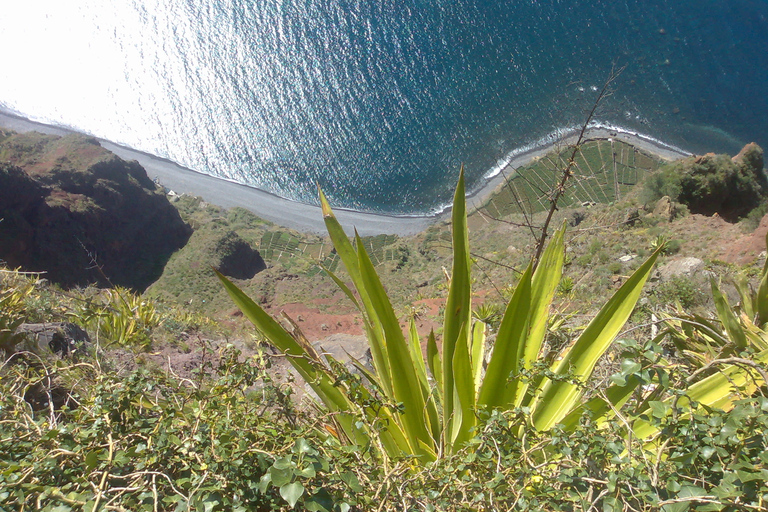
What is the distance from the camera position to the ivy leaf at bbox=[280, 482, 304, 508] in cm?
89

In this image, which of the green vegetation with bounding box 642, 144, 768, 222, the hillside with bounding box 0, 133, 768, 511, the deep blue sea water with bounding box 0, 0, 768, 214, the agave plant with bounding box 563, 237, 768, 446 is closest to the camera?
the hillside with bounding box 0, 133, 768, 511

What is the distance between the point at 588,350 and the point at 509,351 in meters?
0.32

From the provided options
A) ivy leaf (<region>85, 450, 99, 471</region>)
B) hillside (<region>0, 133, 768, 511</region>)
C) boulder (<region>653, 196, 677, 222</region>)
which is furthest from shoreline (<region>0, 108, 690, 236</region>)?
ivy leaf (<region>85, 450, 99, 471</region>)

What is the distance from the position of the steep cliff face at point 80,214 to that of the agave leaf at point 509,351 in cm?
2074

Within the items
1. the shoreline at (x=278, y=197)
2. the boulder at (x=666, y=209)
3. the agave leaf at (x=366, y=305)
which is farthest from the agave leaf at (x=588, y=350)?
the shoreline at (x=278, y=197)

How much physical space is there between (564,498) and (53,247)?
23.9m

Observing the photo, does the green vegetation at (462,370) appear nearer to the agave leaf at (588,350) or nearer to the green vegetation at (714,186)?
the agave leaf at (588,350)

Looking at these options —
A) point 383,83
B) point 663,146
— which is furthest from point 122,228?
point 663,146

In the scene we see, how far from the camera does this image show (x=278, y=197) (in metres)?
25.8

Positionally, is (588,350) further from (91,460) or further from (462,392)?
(91,460)

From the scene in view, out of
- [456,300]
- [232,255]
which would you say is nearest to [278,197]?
[232,255]

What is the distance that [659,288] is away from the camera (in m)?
6.68

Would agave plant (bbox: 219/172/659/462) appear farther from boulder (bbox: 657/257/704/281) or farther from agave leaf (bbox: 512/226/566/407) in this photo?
boulder (bbox: 657/257/704/281)

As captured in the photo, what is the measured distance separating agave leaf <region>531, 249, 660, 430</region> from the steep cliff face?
68.4ft
